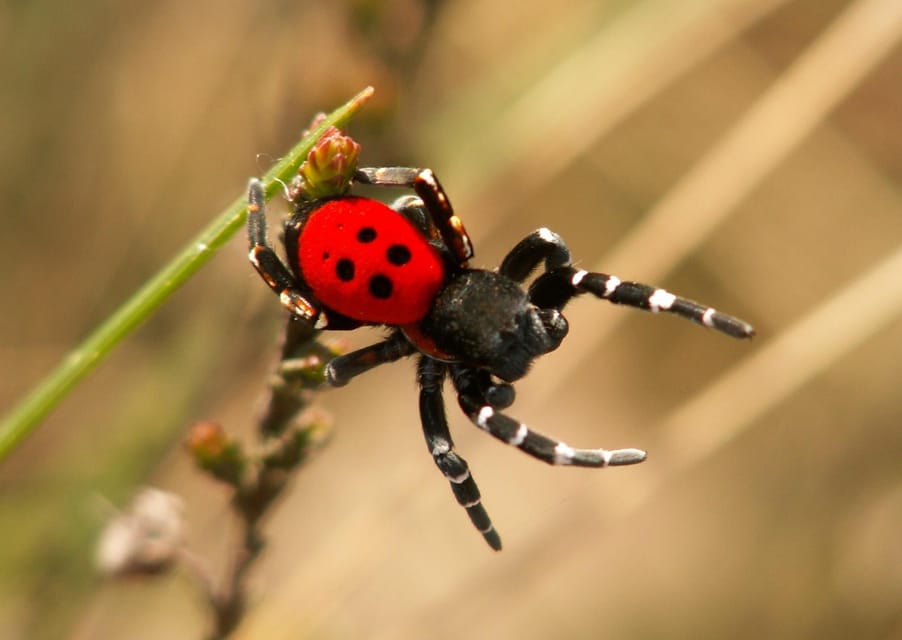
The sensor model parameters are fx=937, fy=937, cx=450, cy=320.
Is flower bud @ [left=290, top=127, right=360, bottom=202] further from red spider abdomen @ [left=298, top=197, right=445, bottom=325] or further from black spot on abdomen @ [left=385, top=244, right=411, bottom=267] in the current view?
black spot on abdomen @ [left=385, top=244, right=411, bottom=267]

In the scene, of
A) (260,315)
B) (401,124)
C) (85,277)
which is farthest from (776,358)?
(85,277)

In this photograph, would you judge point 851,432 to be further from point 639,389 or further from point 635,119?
point 635,119

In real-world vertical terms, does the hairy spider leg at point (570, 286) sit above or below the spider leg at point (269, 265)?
below

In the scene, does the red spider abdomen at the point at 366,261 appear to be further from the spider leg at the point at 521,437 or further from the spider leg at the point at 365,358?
the spider leg at the point at 521,437

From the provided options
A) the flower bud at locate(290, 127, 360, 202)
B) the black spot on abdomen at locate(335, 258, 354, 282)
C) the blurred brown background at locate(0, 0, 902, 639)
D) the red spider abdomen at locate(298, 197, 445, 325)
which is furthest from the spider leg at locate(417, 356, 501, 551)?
the blurred brown background at locate(0, 0, 902, 639)

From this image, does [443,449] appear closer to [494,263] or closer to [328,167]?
[328,167]

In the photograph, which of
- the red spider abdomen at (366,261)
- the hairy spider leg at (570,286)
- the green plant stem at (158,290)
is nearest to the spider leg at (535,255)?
the hairy spider leg at (570,286)

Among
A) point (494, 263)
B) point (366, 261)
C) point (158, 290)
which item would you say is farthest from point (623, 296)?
point (494, 263)
